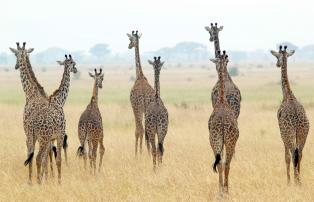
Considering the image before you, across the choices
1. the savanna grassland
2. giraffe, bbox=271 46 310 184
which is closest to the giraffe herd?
giraffe, bbox=271 46 310 184

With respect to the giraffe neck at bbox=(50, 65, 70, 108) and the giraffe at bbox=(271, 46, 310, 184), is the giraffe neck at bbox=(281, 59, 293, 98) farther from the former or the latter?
the giraffe neck at bbox=(50, 65, 70, 108)

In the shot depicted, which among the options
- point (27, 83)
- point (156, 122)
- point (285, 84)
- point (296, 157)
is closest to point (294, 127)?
point (296, 157)

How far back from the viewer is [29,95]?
10.6m

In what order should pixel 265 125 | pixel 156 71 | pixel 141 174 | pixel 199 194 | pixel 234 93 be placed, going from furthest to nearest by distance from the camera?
pixel 265 125
pixel 234 93
pixel 156 71
pixel 141 174
pixel 199 194

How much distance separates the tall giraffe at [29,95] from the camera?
32.1ft

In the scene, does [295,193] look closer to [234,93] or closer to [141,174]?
[141,174]

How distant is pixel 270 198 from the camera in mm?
8570

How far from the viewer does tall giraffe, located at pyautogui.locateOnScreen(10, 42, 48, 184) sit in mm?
9783

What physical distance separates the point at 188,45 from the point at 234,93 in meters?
161

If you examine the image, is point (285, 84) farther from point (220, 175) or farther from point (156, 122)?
point (156, 122)

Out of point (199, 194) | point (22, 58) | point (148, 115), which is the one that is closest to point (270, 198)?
point (199, 194)

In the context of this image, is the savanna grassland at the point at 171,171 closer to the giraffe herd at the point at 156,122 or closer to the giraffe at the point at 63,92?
the giraffe herd at the point at 156,122

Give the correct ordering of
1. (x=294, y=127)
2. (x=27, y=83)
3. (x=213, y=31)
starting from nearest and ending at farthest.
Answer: (x=294, y=127) < (x=27, y=83) < (x=213, y=31)

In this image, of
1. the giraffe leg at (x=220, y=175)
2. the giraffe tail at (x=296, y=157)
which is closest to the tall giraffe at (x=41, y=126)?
the giraffe leg at (x=220, y=175)
